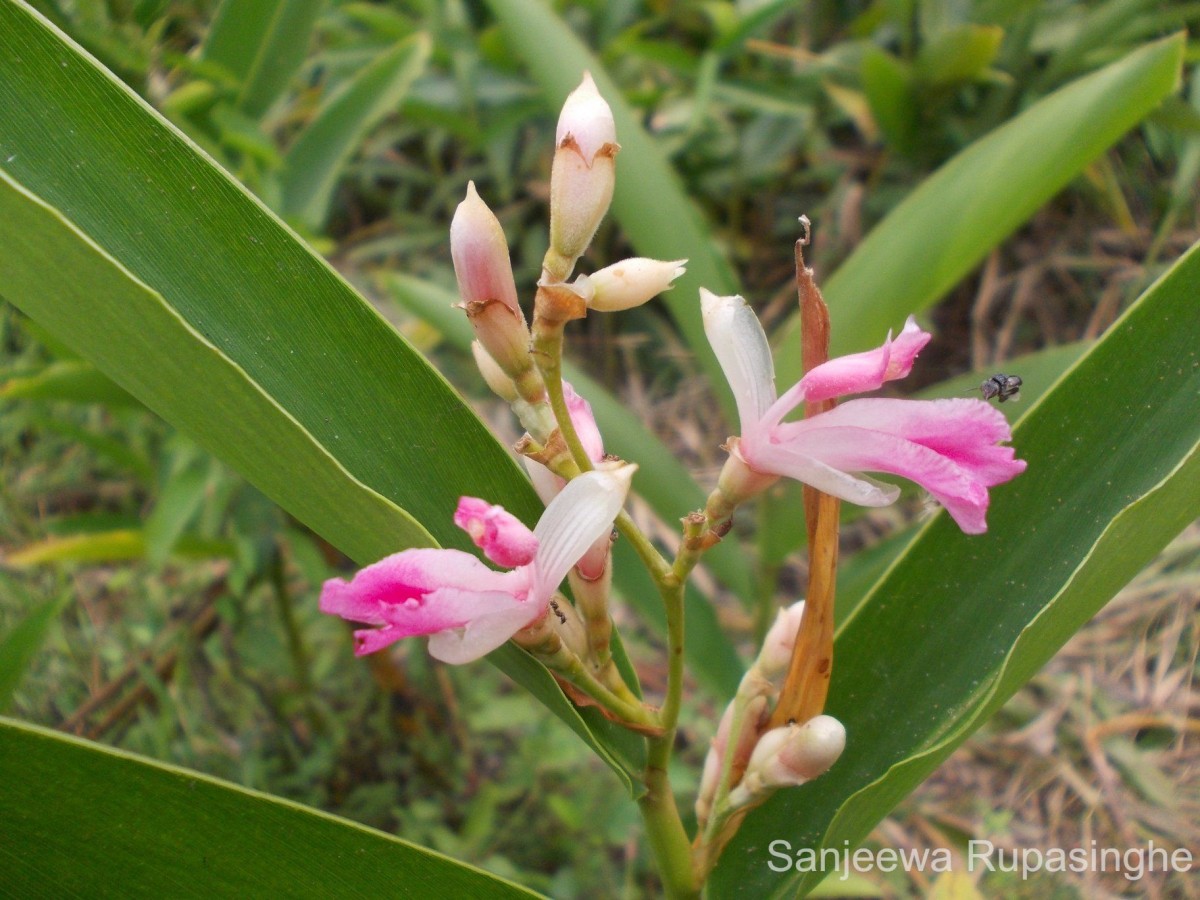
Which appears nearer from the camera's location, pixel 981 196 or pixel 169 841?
pixel 169 841

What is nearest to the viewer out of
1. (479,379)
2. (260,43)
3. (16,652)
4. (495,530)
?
(495,530)

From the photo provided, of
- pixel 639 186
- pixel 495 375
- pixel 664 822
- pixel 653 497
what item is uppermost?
pixel 639 186

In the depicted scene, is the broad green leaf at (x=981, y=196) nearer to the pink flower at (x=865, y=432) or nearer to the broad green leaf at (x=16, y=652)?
the pink flower at (x=865, y=432)

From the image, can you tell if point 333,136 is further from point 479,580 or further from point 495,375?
point 479,580

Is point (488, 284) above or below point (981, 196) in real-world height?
below

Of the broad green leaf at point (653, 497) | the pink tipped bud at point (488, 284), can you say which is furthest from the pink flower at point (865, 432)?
the broad green leaf at point (653, 497)

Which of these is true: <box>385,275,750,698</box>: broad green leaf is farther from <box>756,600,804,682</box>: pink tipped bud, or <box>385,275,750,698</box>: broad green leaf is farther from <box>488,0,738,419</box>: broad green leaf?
<box>756,600,804,682</box>: pink tipped bud

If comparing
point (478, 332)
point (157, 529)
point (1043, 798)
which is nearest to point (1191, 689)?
point (1043, 798)

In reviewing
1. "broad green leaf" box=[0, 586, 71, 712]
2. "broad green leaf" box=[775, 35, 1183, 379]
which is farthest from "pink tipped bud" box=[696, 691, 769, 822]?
"broad green leaf" box=[0, 586, 71, 712]

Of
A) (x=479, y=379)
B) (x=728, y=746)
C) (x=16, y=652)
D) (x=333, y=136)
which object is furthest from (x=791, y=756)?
(x=479, y=379)
